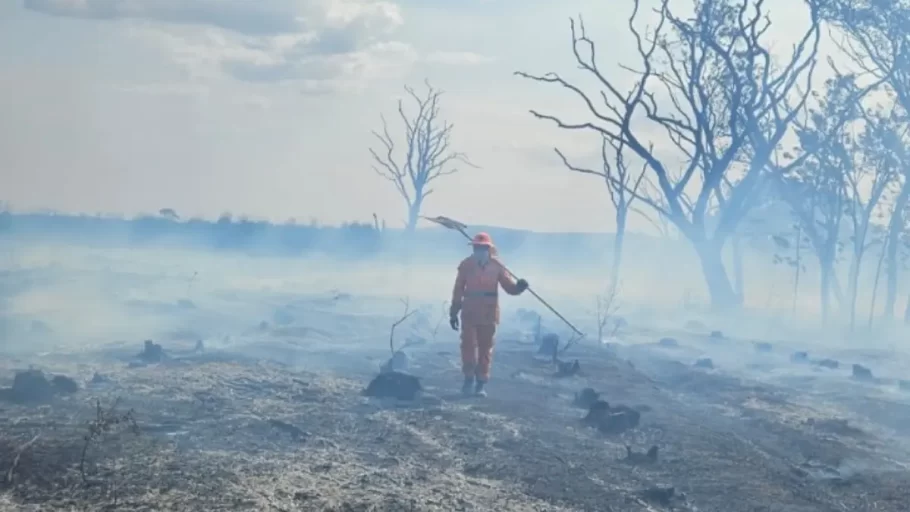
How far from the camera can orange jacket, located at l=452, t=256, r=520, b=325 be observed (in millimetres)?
11523

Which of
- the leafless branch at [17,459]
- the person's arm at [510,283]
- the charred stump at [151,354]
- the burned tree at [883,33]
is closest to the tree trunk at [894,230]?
the burned tree at [883,33]

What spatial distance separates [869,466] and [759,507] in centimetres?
263

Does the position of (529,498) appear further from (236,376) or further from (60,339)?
(60,339)

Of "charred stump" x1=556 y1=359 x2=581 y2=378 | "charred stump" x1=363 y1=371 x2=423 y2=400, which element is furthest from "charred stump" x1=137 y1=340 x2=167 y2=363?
"charred stump" x1=556 y1=359 x2=581 y2=378

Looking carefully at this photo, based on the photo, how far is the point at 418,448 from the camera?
8.67 meters

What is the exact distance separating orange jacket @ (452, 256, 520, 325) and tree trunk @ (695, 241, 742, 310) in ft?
43.4

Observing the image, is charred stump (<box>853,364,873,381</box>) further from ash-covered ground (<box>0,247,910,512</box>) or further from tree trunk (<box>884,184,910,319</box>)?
tree trunk (<box>884,184,910,319</box>)

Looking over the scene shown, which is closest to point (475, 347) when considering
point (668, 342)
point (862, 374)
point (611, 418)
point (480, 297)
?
point (480, 297)

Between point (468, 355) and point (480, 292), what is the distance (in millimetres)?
844

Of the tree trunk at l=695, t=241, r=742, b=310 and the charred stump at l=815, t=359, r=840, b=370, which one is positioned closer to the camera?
the charred stump at l=815, t=359, r=840, b=370

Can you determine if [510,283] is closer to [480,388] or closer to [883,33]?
[480,388]

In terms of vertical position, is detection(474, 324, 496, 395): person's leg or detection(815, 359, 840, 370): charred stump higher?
detection(474, 324, 496, 395): person's leg

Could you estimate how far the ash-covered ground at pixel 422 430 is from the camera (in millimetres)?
7051

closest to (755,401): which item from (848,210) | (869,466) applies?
(869,466)
